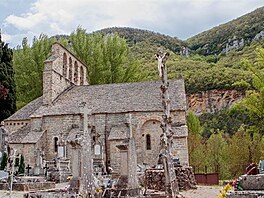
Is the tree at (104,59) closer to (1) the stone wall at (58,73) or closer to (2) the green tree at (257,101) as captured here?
(1) the stone wall at (58,73)

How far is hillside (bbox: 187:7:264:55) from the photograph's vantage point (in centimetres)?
7525

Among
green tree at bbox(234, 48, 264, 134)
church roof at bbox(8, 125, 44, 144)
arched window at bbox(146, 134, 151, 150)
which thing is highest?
green tree at bbox(234, 48, 264, 134)

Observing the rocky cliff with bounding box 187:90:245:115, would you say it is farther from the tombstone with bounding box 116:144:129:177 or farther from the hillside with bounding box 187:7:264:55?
the tombstone with bounding box 116:144:129:177

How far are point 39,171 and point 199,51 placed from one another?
70.7 metres

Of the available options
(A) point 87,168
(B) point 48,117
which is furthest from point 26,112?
(A) point 87,168

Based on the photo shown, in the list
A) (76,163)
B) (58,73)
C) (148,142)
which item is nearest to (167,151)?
(76,163)

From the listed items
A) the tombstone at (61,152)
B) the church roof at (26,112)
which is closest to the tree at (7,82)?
the church roof at (26,112)

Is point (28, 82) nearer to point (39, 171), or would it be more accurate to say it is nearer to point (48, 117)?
point (48, 117)

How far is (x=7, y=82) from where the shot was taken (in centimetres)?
3656

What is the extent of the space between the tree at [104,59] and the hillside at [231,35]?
1531 inches

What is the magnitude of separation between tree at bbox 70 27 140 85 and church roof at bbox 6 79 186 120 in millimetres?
8452

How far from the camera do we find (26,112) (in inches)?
1259

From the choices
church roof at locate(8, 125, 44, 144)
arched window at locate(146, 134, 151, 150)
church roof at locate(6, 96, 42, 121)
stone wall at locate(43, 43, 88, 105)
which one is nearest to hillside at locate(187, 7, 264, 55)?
stone wall at locate(43, 43, 88, 105)

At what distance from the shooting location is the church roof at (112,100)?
28391mm
